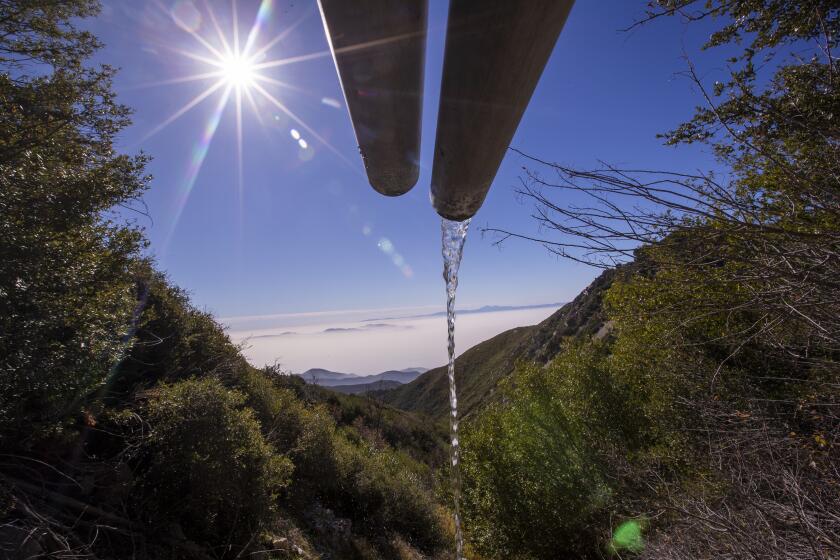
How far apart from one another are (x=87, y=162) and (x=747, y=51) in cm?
1309

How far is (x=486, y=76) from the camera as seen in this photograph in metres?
0.65

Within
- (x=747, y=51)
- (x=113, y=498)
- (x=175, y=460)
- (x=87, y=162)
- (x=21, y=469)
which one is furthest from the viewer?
(x=87, y=162)

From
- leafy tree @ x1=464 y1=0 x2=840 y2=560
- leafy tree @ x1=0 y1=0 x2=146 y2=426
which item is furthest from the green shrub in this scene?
leafy tree @ x1=464 y1=0 x2=840 y2=560

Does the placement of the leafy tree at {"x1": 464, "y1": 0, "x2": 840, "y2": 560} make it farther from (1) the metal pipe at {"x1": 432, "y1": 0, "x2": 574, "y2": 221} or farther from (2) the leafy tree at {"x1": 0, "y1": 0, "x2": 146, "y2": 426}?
(2) the leafy tree at {"x1": 0, "y1": 0, "x2": 146, "y2": 426}

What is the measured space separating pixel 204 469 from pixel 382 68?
30.4ft

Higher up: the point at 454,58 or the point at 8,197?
the point at 8,197

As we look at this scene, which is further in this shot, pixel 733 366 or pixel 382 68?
pixel 733 366

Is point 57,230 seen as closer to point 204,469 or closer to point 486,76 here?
point 204,469

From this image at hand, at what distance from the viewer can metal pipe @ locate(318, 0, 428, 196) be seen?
0.59 meters

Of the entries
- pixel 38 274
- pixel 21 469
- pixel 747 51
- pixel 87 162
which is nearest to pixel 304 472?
pixel 21 469

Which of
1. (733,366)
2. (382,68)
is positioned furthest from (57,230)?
(733,366)

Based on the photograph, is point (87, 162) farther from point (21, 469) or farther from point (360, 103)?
point (360, 103)

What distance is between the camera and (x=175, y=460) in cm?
742

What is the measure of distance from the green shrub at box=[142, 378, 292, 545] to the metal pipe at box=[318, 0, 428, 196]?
8805mm
